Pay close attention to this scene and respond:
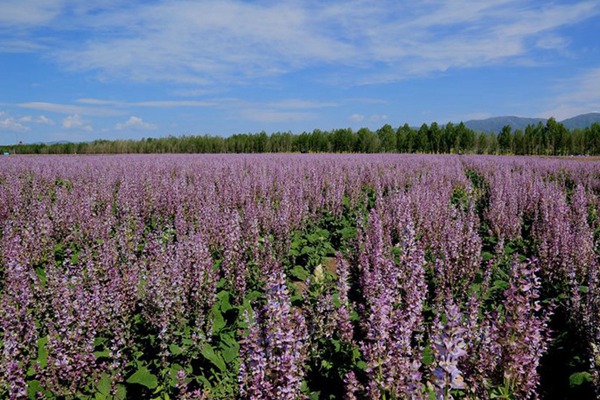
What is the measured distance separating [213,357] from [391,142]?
69.3m

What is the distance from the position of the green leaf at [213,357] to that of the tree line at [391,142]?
206 feet

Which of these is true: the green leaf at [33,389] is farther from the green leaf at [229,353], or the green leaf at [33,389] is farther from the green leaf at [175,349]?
the green leaf at [229,353]

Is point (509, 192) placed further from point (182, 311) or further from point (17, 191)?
point (17, 191)

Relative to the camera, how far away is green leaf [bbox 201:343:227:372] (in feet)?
13.8

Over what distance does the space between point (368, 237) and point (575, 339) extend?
3.26 meters

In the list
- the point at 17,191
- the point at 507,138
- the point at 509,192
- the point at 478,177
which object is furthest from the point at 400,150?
the point at 17,191

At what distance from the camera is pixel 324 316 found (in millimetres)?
4781

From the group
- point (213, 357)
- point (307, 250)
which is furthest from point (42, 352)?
point (307, 250)

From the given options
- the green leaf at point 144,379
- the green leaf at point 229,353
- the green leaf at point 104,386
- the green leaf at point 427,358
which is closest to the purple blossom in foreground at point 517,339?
the green leaf at point 427,358

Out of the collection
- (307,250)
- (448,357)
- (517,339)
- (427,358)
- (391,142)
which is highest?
(391,142)

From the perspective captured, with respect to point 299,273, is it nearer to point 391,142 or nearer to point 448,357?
point 448,357

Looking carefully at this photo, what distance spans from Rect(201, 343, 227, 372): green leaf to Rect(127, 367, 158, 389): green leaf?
0.55m

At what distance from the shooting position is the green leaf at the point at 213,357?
421cm

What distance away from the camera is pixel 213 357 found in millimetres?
4250
